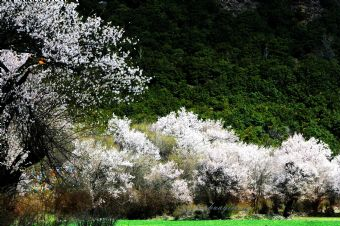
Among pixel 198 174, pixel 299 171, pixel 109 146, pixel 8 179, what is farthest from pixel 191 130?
pixel 8 179

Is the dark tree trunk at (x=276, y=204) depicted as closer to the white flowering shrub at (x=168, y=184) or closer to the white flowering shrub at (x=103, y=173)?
the white flowering shrub at (x=168, y=184)

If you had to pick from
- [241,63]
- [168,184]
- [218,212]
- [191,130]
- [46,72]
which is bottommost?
[218,212]

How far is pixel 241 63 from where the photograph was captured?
7938 centimetres

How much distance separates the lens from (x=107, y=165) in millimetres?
41500

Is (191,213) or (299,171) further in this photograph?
(299,171)

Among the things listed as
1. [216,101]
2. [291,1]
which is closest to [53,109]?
[216,101]

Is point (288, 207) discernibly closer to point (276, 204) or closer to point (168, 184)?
point (276, 204)

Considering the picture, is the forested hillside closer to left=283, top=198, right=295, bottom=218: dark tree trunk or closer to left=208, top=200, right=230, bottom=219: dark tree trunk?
left=283, top=198, right=295, bottom=218: dark tree trunk

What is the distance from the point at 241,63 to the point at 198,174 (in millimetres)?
36045

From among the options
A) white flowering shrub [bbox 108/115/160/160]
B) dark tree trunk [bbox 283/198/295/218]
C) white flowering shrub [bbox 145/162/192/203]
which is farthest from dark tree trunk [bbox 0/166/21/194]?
dark tree trunk [bbox 283/198/295/218]

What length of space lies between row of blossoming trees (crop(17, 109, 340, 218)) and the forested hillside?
24.9ft

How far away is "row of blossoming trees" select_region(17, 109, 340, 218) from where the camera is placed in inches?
1639

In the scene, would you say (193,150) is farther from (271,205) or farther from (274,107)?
(274,107)

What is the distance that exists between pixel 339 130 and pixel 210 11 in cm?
4340
